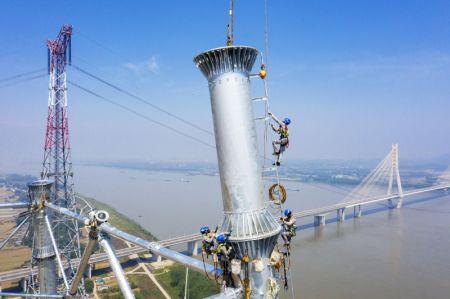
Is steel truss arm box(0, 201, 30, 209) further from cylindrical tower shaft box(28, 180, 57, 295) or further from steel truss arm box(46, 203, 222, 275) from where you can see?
steel truss arm box(46, 203, 222, 275)

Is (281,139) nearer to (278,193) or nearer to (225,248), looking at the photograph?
(278,193)

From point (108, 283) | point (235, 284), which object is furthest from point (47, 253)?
point (108, 283)

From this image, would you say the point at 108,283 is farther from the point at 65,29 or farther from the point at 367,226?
the point at 367,226

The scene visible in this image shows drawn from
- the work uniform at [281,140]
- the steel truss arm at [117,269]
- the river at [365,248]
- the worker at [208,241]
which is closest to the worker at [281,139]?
the work uniform at [281,140]

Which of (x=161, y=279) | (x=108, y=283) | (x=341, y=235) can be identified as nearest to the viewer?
(x=108, y=283)

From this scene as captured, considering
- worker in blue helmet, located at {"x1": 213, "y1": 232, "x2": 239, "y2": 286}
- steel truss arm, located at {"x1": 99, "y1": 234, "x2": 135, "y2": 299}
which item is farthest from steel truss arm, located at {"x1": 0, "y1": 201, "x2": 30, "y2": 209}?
worker in blue helmet, located at {"x1": 213, "y1": 232, "x2": 239, "y2": 286}

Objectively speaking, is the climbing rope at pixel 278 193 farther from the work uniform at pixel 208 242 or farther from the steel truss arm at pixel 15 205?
the steel truss arm at pixel 15 205
